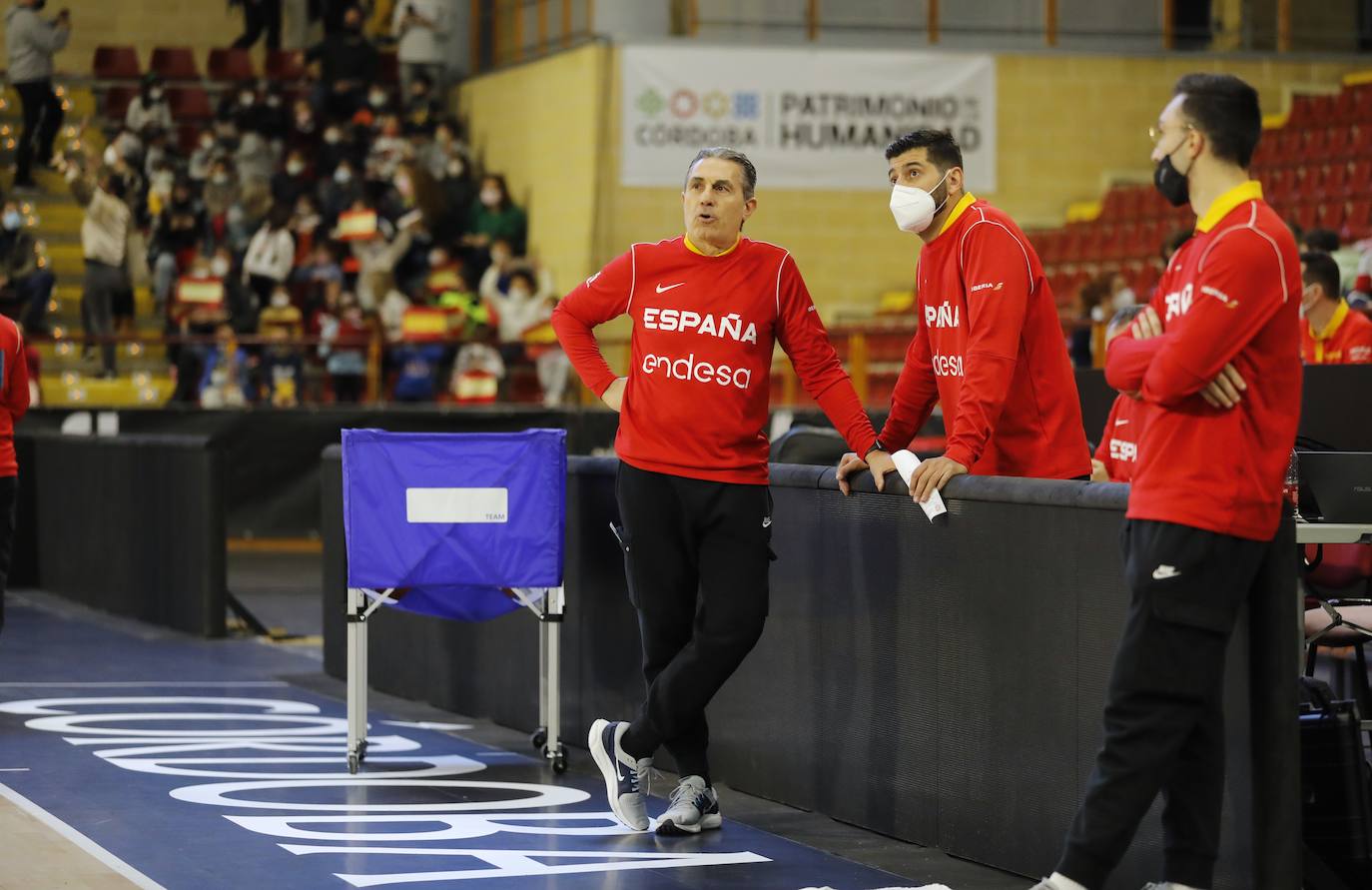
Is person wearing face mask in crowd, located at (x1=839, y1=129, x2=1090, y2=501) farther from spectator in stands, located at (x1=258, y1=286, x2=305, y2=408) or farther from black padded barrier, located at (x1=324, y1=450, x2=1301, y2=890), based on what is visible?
spectator in stands, located at (x1=258, y1=286, x2=305, y2=408)

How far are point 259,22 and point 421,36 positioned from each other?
3547 mm

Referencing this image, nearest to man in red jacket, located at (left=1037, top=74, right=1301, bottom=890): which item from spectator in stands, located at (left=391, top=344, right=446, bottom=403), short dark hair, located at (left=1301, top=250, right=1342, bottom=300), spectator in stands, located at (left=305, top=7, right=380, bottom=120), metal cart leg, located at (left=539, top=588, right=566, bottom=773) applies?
metal cart leg, located at (left=539, top=588, right=566, bottom=773)

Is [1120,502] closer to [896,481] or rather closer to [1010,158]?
[896,481]

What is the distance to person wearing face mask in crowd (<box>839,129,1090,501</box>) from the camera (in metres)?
5.89

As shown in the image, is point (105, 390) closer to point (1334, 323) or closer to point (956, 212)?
point (1334, 323)

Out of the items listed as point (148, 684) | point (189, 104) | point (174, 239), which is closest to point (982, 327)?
point (148, 684)

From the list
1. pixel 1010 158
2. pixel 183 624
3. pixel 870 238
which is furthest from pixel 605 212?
pixel 183 624

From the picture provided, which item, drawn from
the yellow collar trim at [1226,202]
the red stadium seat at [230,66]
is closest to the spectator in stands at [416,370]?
the red stadium seat at [230,66]

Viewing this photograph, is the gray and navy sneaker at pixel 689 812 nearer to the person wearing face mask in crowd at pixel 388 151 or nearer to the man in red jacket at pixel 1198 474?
the man in red jacket at pixel 1198 474

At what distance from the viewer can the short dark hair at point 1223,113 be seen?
4.70m

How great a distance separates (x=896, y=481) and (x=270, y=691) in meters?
4.59

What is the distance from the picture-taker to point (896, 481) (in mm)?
6305

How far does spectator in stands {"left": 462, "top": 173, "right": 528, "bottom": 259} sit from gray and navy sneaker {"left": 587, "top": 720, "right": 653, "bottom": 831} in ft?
52.0

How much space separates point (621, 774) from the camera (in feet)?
21.6
